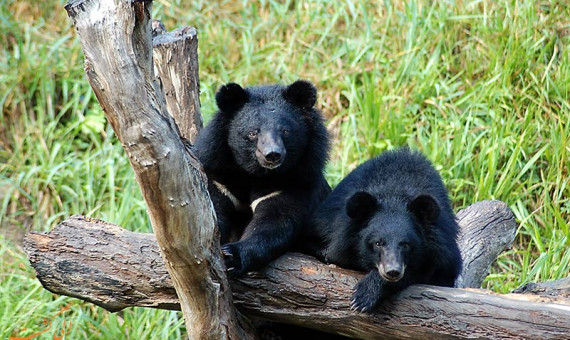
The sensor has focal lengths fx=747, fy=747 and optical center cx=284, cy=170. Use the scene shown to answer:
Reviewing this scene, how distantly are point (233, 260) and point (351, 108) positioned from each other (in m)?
4.04

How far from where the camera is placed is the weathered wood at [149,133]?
288 cm

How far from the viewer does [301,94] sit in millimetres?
4578

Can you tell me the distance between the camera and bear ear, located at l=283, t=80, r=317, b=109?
179 inches

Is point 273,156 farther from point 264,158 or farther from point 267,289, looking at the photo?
point 267,289

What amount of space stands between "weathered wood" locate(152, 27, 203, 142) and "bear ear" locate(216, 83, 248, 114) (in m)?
0.80

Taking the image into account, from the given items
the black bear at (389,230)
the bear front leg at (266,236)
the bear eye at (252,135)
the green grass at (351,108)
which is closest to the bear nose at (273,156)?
the bear eye at (252,135)

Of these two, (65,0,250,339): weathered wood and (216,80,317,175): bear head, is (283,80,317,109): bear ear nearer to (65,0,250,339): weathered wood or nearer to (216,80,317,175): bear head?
(216,80,317,175): bear head

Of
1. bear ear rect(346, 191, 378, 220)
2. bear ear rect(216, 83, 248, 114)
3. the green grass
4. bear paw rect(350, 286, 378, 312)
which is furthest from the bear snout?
the green grass

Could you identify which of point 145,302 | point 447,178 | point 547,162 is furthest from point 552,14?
point 145,302

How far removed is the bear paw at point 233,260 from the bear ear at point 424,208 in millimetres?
990

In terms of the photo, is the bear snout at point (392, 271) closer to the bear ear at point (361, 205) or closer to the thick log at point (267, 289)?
the thick log at point (267, 289)

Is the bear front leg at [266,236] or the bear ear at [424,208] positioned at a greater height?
the bear ear at [424,208]

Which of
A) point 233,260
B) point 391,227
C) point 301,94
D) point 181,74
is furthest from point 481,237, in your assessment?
point 181,74

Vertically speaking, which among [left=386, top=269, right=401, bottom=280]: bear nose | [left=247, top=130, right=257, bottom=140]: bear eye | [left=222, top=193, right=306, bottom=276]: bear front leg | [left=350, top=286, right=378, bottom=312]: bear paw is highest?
[left=247, top=130, right=257, bottom=140]: bear eye
